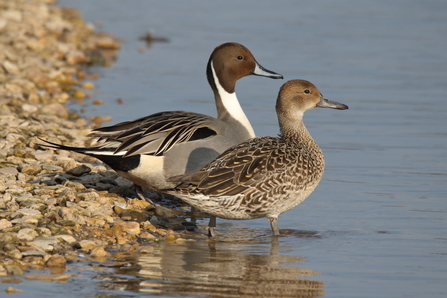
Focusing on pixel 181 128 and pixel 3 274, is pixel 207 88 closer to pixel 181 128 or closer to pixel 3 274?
pixel 181 128

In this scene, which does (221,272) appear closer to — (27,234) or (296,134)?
(27,234)

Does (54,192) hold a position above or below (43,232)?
above

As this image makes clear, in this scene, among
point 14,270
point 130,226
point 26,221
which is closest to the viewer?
point 14,270

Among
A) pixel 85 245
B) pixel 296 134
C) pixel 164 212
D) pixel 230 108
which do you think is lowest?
pixel 85 245

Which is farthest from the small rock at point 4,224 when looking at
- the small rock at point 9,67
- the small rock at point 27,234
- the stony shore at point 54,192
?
the small rock at point 9,67

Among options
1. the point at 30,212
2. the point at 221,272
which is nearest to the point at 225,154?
the point at 221,272

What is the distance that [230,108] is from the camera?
7.39 meters

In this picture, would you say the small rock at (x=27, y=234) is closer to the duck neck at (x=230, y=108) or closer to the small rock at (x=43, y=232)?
the small rock at (x=43, y=232)

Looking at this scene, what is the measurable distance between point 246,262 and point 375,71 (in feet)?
26.0

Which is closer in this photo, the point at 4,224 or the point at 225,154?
the point at 4,224

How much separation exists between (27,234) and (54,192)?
1.04 metres

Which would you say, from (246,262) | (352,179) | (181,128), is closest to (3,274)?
(246,262)

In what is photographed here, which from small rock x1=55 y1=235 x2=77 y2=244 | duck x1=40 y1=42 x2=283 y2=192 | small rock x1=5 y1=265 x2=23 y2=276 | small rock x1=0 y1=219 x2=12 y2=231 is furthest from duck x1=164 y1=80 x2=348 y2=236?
small rock x1=5 y1=265 x2=23 y2=276

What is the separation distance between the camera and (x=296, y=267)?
538cm
